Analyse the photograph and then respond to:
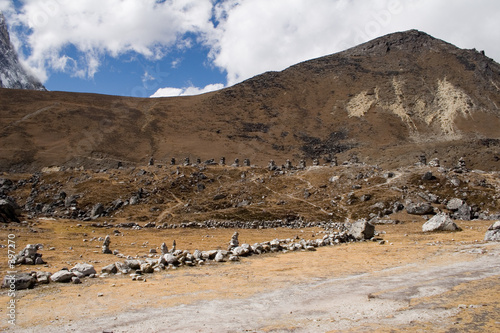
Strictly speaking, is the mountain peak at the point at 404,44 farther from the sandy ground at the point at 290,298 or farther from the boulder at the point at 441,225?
the sandy ground at the point at 290,298

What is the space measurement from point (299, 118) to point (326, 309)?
5200 inches

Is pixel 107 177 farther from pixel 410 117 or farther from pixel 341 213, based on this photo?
pixel 410 117

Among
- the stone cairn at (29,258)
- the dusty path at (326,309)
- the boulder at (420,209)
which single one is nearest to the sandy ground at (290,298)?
the dusty path at (326,309)

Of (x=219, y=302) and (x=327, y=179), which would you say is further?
(x=327, y=179)

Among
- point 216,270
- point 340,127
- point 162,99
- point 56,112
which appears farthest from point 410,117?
point 216,270

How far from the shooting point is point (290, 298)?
37.1 feet

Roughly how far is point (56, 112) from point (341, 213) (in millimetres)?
109017

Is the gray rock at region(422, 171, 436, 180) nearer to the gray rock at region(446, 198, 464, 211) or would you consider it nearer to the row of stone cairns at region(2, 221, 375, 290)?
the gray rock at region(446, 198, 464, 211)

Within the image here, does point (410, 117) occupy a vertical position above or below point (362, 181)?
above

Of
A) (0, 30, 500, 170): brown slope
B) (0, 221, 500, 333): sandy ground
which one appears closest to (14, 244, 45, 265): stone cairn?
(0, 221, 500, 333): sandy ground

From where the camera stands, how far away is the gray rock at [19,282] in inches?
499

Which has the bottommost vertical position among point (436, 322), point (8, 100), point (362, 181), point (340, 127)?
point (436, 322)

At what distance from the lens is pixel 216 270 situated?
621 inches

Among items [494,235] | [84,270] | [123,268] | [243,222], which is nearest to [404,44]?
[243,222]
